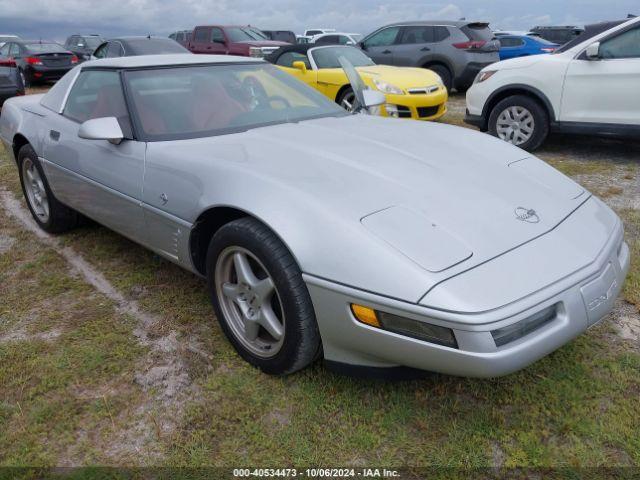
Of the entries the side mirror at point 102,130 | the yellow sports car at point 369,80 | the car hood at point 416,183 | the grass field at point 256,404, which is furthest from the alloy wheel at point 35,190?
the yellow sports car at point 369,80

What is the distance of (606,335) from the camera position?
2.61m

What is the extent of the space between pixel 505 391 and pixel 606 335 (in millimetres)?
756

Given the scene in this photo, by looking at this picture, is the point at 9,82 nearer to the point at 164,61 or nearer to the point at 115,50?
the point at 115,50

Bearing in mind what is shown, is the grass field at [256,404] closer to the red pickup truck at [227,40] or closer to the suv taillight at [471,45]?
the suv taillight at [471,45]

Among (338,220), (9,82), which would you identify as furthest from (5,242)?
(9,82)

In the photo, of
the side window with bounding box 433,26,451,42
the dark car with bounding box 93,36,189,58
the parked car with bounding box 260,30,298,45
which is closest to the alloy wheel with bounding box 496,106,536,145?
the side window with bounding box 433,26,451,42

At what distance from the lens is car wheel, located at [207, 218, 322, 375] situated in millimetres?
2045

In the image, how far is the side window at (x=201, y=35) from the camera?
14.1 metres

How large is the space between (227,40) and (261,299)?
1251 cm

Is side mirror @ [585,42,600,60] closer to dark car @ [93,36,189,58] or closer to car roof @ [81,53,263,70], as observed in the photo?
car roof @ [81,53,263,70]

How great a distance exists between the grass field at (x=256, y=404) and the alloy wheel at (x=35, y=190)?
4.15 feet

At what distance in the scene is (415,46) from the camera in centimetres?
1103

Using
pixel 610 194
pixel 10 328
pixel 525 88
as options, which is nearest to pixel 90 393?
pixel 10 328

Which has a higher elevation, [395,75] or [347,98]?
[395,75]
